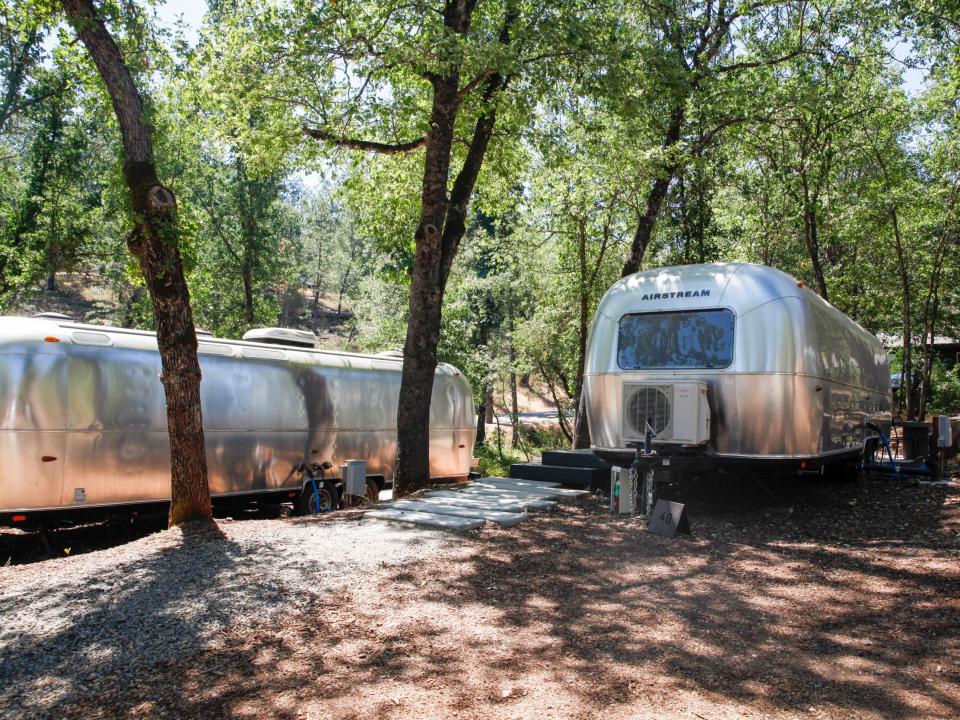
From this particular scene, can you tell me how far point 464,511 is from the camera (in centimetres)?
884

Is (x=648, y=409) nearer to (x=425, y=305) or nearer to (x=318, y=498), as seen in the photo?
(x=425, y=305)

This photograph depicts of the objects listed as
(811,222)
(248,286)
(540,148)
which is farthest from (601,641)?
(248,286)

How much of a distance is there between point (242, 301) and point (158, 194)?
20.2m

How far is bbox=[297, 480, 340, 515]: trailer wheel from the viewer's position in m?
12.4

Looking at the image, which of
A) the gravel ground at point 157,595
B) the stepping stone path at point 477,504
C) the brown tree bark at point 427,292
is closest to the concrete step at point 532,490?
the stepping stone path at point 477,504

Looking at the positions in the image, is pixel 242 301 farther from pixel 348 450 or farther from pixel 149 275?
pixel 149 275

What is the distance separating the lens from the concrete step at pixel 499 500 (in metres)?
9.31

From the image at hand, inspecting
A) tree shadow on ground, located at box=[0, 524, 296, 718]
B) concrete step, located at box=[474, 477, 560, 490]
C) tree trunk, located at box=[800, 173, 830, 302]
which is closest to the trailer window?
concrete step, located at box=[474, 477, 560, 490]

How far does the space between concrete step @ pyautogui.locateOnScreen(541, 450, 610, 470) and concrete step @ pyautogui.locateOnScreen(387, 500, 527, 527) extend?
275 centimetres

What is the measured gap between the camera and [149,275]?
766cm

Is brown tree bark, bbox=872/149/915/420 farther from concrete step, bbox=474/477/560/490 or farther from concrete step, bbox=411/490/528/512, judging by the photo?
concrete step, bbox=411/490/528/512

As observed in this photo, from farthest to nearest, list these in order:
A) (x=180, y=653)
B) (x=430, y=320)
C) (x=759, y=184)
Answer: (x=759, y=184) < (x=430, y=320) < (x=180, y=653)

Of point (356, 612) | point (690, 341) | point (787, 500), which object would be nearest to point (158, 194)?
point (356, 612)

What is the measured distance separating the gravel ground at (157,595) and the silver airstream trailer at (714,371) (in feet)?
11.1
